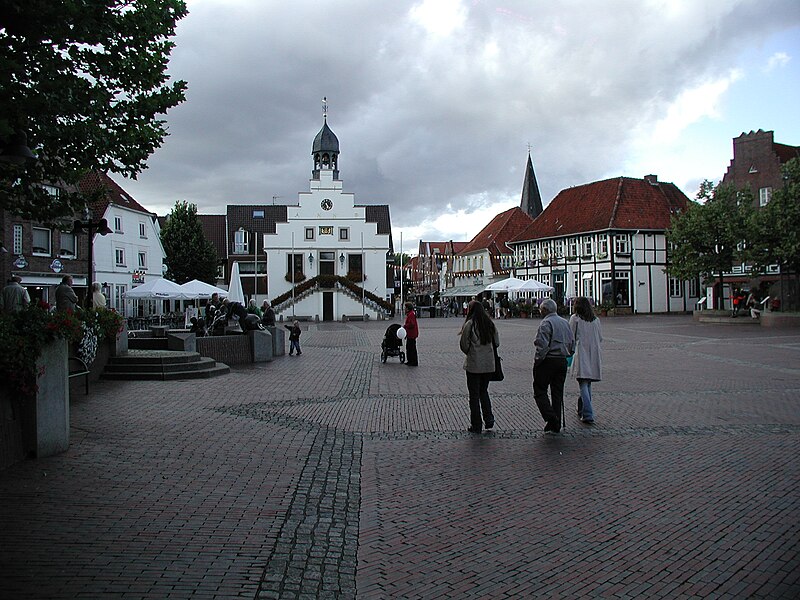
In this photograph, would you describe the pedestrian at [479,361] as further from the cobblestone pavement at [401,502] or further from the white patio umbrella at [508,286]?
the white patio umbrella at [508,286]

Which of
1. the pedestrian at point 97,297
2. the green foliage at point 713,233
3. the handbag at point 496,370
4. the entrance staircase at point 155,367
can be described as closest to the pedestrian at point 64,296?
the entrance staircase at point 155,367

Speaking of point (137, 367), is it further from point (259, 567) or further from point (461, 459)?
point (259, 567)

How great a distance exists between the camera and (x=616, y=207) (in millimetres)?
55781

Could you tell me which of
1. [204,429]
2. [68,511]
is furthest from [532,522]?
[204,429]

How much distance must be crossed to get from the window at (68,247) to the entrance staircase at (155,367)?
2953 cm

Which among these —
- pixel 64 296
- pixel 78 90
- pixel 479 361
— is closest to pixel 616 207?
pixel 64 296

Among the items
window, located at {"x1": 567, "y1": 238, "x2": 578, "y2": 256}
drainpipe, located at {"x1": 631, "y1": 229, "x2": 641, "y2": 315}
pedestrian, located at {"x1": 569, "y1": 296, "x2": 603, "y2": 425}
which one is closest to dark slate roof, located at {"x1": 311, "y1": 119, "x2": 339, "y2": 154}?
window, located at {"x1": 567, "y1": 238, "x2": 578, "y2": 256}

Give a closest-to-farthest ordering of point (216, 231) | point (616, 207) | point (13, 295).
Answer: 1. point (13, 295)
2. point (616, 207)
3. point (216, 231)

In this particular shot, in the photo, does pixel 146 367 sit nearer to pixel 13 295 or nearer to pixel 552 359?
pixel 13 295

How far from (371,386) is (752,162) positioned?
163 ft

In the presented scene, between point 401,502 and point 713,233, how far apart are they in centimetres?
4090

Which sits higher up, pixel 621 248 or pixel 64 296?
pixel 621 248

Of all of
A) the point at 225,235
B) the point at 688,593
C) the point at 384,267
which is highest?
the point at 225,235

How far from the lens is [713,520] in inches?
220
